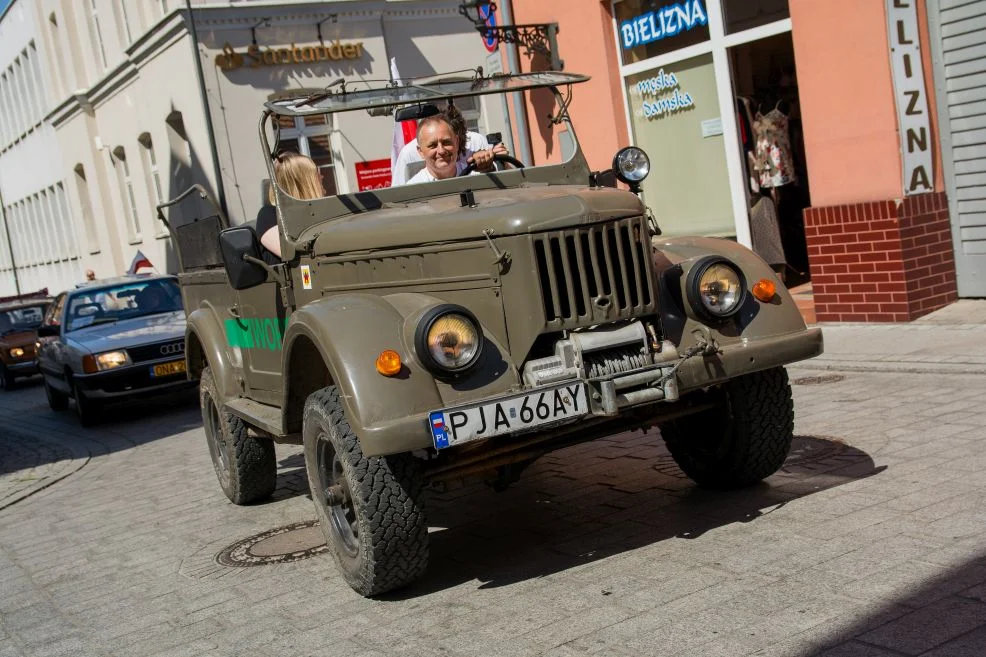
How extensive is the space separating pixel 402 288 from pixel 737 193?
7.41m

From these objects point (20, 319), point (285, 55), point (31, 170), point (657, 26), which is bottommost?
point (20, 319)

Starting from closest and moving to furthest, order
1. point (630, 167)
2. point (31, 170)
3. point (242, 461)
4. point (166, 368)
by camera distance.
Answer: point (630, 167), point (242, 461), point (166, 368), point (31, 170)

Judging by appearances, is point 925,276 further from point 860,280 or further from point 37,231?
point 37,231

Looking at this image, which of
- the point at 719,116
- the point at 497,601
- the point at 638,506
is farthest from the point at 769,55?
the point at 497,601

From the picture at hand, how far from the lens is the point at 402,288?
16.7 feet

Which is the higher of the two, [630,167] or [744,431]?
[630,167]

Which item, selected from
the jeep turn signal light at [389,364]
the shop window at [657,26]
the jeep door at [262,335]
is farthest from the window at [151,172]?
the jeep turn signal light at [389,364]

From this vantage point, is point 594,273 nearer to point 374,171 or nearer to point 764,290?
point 764,290

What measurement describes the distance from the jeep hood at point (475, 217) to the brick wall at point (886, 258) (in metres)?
5.08

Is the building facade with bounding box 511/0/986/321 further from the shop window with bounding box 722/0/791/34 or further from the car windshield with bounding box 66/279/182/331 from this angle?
the car windshield with bounding box 66/279/182/331

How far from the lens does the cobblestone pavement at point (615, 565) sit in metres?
4.02

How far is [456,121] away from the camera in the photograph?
245 inches

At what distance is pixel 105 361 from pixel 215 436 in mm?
5961

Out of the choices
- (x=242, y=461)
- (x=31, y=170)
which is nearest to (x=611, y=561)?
(x=242, y=461)
